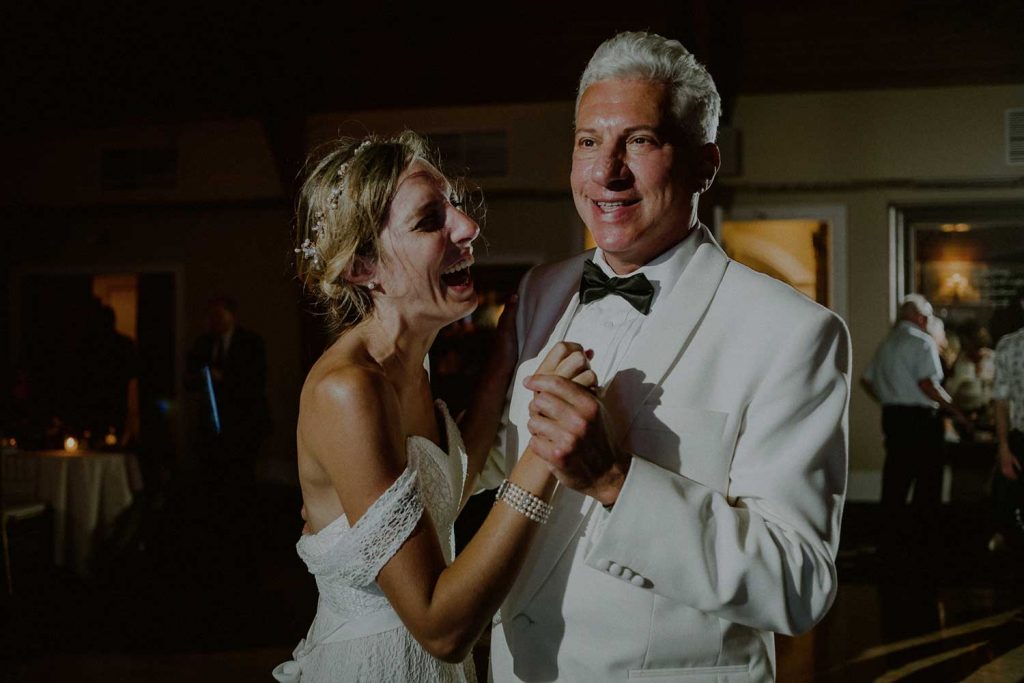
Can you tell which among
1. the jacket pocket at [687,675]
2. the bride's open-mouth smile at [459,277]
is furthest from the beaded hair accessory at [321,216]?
the jacket pocket at [687,675]

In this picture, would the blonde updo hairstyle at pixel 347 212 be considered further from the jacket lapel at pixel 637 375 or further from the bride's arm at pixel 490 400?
the jacket lapel at pixel 637 375

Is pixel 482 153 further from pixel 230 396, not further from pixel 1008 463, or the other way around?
pixel 1008 463

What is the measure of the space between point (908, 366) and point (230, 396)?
497 cm

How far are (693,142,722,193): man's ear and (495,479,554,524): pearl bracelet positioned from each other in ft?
2.12

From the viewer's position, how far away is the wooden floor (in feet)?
13.2

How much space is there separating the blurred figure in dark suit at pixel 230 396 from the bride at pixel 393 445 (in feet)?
13.7

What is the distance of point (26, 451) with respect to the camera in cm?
530

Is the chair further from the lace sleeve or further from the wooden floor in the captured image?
the lace sleeve

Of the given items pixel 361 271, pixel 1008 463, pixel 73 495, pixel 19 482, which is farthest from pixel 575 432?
pixel 19 482

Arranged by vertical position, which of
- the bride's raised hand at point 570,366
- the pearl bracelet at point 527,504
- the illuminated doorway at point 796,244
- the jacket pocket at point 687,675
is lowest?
the jacket pocket at point 687,675

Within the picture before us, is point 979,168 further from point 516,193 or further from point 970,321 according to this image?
point 516,193

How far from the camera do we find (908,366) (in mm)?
6160

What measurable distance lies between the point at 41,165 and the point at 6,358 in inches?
89.5

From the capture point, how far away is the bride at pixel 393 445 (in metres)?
1.33
